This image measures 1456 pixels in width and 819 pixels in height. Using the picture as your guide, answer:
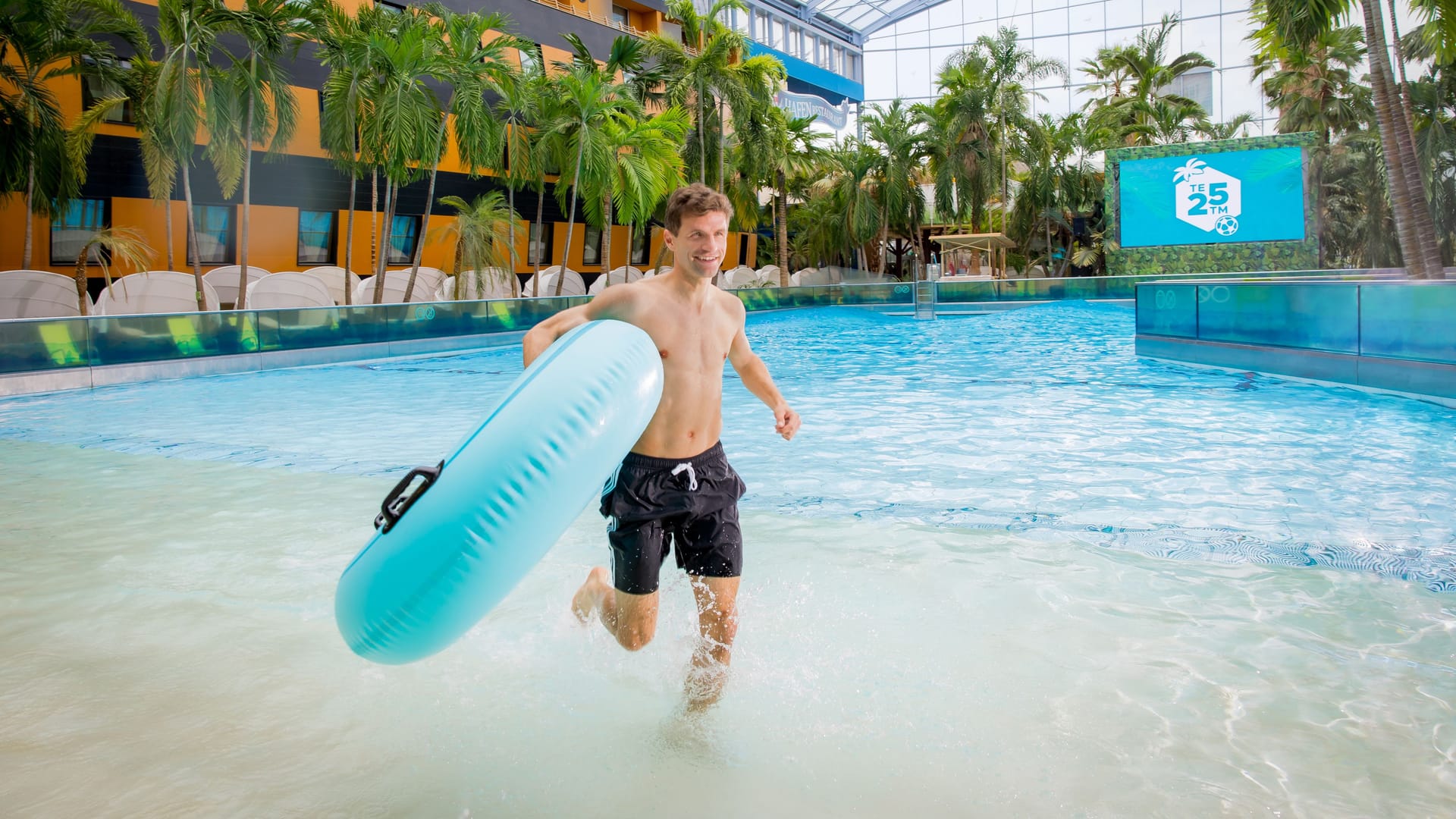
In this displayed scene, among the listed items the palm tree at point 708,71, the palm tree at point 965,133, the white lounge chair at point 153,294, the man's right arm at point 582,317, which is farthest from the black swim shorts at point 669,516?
the palm tree at point 965,133

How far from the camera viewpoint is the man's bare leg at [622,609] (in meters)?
3.12

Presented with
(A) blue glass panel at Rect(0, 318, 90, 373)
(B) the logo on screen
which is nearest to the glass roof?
(B) the logo on screen

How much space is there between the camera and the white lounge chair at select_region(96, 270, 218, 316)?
19438mm

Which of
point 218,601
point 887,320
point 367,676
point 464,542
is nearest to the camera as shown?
point 464,542

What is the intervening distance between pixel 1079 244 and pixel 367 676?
128ft

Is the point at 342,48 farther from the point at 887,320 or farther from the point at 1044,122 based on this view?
the point at 1044,122

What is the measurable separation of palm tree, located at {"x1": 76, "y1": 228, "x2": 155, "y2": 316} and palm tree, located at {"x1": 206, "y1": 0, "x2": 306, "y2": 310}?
1880 mm

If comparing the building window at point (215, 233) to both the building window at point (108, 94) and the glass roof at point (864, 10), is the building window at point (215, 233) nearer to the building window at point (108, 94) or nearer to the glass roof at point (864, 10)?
the building window at point (108, 94)

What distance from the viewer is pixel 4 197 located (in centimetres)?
1922

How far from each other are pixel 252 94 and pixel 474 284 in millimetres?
8153

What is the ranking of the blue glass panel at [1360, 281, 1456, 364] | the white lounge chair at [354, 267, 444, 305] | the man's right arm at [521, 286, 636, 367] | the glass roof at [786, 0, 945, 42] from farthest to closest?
the glass roof at [786, 0, 945, 42] → the white lounge chair at [354, 267, 444, 305] → the blue glass panel at [1360, 281, 1456, 364] → the man's right arm at [521, 286, 636, 367]

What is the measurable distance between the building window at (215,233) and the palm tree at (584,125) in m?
7.67

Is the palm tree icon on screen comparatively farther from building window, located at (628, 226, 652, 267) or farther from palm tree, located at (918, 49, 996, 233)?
building window, located at (628, 226, 652, 267)

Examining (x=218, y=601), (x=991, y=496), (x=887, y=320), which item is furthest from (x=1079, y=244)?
(x=218, y=601)
